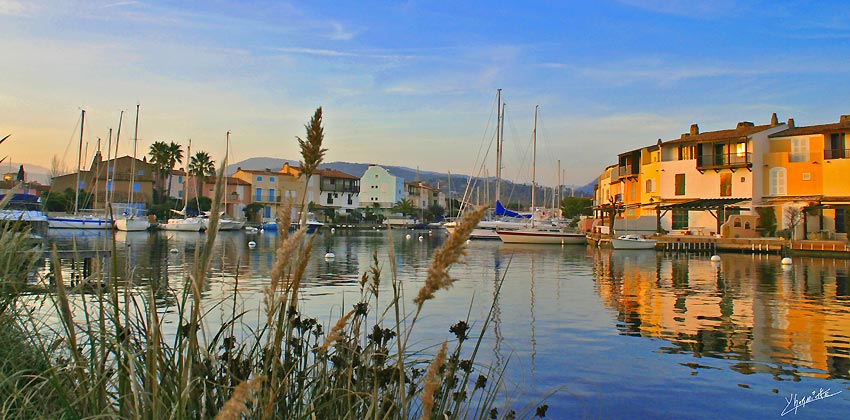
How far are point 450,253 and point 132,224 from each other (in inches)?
2207

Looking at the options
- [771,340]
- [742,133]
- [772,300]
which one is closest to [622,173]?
[742,133]

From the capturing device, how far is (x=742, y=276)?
2264cm

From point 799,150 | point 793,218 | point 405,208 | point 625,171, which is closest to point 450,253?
point 793,218

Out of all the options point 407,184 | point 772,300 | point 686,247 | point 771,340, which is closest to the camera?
point 771,340

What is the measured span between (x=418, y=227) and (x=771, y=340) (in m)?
82.9

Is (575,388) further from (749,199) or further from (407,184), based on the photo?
(407,184)

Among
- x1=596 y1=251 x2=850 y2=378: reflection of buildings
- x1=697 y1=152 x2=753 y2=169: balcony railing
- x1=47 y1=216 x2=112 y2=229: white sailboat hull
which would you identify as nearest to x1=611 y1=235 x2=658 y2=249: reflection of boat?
x1=697 y1=152 x2=753 y2=169: balcony railing

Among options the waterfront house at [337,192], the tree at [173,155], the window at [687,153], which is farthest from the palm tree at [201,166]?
the window at [687,153]

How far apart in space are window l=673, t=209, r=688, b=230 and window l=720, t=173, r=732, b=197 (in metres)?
2.64

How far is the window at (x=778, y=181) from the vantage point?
42.2 meters

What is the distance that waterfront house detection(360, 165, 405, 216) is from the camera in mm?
103062

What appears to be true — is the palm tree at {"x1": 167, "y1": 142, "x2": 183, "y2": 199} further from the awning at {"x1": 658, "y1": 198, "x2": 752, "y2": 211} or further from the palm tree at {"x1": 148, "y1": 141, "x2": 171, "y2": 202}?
the awning at {"x1": 658, "y1": 198, "x2": 752, "y2": 211}

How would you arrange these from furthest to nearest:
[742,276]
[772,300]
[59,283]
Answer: [742,276] → [772,300] → [59,283]

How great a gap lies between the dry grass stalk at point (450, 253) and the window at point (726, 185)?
153 ft
